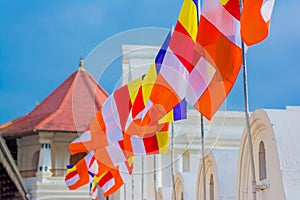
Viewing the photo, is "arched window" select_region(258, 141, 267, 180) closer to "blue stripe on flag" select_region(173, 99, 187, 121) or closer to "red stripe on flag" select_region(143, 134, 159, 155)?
"blue stripe on flag" select_region(173, 99, 187, 121)

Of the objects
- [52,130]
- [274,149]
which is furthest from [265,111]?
[52,130]

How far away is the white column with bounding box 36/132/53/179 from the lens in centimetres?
2698

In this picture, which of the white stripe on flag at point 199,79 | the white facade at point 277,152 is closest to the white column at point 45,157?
the white facade at point 277,152

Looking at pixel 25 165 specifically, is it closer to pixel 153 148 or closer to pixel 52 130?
pixel 52 130

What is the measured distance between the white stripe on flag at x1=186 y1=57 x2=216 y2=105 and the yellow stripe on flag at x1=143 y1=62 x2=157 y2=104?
153 cm

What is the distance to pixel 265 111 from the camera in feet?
28.9

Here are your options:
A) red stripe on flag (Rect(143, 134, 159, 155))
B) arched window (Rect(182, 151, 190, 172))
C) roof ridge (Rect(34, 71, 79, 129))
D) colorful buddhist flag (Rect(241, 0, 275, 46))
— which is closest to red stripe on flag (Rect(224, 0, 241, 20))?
colorful buddhist flag (Rect(241, 0, 275, 46))

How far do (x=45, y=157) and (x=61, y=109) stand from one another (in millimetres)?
3039

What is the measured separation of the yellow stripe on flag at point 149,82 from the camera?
33.9 feet

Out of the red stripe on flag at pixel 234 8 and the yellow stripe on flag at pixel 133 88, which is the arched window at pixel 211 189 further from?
the red stripe on flag at pixel 234 8

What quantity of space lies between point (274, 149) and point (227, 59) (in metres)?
1.41

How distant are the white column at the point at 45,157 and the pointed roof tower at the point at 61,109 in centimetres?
47

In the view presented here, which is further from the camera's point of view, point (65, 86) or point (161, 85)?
point (65, 86)

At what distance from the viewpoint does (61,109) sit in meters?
29.6
